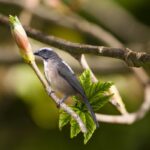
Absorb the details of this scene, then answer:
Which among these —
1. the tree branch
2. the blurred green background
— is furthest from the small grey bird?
the blurred green background

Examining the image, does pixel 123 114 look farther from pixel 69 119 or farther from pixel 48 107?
pixel 48 107

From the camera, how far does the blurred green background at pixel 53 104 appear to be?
3.73 meters

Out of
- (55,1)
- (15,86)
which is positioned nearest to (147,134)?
(15,86)

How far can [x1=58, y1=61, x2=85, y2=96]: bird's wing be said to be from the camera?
1141 millimetres

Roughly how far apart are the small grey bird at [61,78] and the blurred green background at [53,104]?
2.20m

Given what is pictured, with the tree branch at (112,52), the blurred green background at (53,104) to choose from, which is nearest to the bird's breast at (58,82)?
the tree branch at (112,52)

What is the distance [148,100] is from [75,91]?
41.6 inches

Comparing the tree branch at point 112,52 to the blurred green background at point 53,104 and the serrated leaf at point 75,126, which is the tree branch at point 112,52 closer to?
the serrated leaf at point 75,126

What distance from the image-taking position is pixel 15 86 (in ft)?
12.3

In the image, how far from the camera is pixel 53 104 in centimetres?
371

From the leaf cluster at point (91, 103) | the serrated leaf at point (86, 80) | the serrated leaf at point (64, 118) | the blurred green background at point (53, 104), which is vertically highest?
the serrated leaf at point (86, 80)

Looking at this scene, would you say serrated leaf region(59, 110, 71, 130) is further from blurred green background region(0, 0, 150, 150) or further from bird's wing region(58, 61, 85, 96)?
blurred green background region(0, 0, 150, 150)

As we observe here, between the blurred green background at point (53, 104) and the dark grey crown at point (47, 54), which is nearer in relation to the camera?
the dark grey crown at point (47, 54)

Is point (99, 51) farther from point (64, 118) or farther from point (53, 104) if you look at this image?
point (53, 104)
